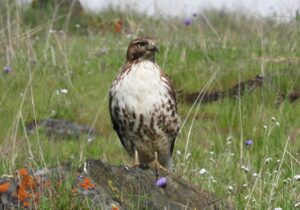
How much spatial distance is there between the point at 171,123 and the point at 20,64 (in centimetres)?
401

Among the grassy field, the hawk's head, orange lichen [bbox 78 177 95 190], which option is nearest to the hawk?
the hawk's head

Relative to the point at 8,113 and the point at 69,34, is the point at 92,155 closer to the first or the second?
the point at 8,113

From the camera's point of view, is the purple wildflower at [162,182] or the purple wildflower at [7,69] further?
the purple wildflower at [7,69]

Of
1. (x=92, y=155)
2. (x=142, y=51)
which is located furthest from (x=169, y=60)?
(x=142, y=51)

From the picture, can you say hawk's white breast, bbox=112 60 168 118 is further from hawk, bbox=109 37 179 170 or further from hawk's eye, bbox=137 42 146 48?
hawk's eye, bbox=137 42 146 48

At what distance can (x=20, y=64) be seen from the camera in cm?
966

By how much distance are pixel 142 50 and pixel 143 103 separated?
18.9 inches

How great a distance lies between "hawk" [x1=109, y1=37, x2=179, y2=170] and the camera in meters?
5.74

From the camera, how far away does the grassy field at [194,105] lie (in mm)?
6191

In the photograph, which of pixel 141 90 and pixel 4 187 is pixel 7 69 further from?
pixel 4 187

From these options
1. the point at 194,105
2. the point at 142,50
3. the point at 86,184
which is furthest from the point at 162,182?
the point at 194,105

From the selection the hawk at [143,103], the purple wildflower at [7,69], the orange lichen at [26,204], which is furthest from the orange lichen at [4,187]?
the purple wildflower at [7,69]

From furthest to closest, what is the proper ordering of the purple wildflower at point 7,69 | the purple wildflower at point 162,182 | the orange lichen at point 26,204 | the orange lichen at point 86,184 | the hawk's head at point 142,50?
1. the purple wildflower at point 7,69
2. the hawk's head at point 142,50
3. the purple wildflower at point 162,182
4. the orange lichen at point 86,184
5. the orange lichen at point 26,204

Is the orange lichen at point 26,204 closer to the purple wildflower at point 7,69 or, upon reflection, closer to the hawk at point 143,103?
the hawk at point 143,103
